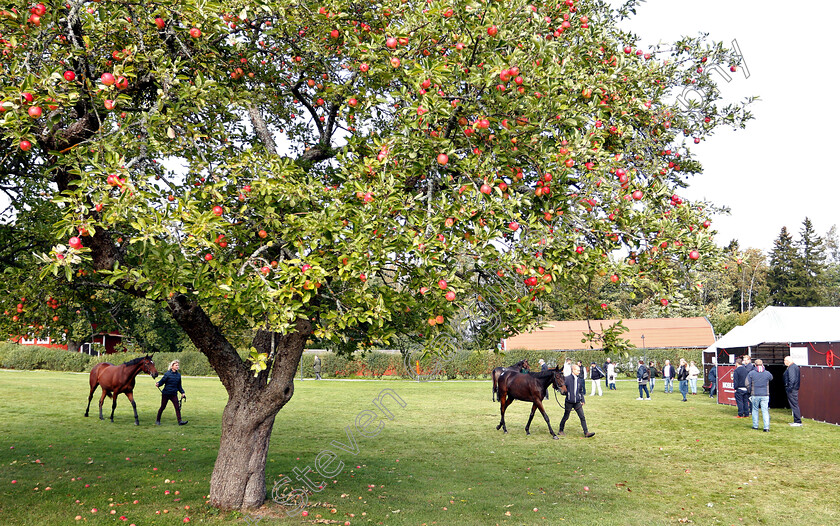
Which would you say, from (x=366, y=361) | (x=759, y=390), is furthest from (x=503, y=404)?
Answer: (x=366, y=361)

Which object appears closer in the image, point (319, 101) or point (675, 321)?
point (319, 101)

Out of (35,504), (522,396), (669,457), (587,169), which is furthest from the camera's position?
(522,396)

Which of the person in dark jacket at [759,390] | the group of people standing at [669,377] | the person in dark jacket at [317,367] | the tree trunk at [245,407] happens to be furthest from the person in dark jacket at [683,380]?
the person in dark jacket at [317,367]

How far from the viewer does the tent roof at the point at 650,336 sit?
1912 inches

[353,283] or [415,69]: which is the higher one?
[415,69]

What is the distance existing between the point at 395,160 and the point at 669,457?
10.4m

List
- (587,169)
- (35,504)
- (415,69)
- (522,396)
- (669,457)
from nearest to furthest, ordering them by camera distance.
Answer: (415,69) → (587,169) → (35,504) → (669,457) → (522,396)

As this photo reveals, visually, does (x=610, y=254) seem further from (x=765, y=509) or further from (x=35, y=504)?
(x=35, y=504)

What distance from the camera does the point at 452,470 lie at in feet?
37.3

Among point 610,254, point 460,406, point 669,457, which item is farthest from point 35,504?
point 460,406

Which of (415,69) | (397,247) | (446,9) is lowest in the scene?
(397,247)

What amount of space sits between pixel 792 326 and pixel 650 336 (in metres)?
29.1

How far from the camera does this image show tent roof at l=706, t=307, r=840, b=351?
20.4m

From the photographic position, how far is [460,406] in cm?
2322
